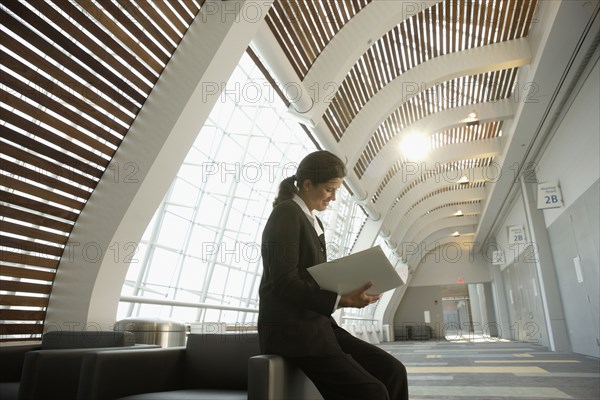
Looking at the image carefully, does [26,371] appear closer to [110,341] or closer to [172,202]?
[110,341]

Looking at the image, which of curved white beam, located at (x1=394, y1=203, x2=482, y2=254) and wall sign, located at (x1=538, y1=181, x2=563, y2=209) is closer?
wall sign, located at (x1=538, y1=181, x2=563, y2=209)

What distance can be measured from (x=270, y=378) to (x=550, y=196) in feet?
35.5

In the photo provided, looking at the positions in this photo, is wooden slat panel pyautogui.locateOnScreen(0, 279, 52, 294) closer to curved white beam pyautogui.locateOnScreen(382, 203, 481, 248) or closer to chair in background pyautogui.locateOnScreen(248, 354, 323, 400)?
chair in background pyautogui.locateOnScreen(248, 354, 323, 400)

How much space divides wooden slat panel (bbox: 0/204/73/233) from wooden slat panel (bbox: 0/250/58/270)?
1.01 ft

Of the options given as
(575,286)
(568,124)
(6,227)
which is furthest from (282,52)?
(575,286)

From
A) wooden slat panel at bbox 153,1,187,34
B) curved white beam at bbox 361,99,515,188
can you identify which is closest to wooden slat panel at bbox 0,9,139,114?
wooden slat panel at bbox 153,1,187,34

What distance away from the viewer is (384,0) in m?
7.18

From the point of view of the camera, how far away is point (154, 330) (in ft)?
14.7

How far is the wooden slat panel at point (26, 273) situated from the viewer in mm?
3815

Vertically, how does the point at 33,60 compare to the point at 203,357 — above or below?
above

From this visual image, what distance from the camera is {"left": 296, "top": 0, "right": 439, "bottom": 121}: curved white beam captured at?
7.21m

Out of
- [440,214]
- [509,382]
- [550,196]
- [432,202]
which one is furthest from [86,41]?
[440,214]

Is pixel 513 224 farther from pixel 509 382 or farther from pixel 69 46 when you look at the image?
pixel 69 46

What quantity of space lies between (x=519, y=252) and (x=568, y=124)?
9.13 m
